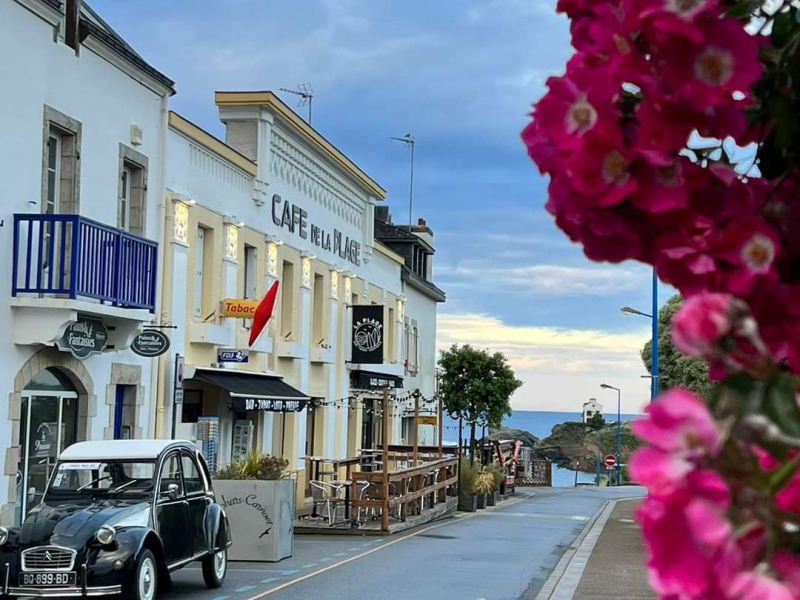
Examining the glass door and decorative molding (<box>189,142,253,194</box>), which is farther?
decorative molding (<box>189,142,253,194</box>)

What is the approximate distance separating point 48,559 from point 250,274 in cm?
1481

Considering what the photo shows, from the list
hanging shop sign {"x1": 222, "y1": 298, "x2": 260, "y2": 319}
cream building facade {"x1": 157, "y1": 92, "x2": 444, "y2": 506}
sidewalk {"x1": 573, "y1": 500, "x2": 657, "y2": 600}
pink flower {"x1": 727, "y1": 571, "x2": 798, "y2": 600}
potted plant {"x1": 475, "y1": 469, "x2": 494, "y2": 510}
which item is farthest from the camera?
potted plant {"x1": 475, "y1": 469, "x2": 494, "y2": 510}

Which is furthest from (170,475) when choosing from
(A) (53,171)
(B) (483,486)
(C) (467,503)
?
(B) (483,486)

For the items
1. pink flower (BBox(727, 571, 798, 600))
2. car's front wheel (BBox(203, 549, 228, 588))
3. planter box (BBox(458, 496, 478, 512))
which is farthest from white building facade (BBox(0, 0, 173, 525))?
pink flower (BBox(727, 571, 798, 600))

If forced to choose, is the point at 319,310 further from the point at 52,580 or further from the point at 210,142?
the point at 52,580

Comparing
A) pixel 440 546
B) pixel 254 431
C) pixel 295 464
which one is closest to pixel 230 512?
pixel 440 546

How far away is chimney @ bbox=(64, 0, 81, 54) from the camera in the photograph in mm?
18125

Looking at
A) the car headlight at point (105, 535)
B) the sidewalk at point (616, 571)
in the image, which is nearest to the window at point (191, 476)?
the car headlight at point (105, 535)

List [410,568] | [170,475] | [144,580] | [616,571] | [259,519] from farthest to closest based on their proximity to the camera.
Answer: [259,519] < [410,568] < [616,571] < [170,475] < [144,580]

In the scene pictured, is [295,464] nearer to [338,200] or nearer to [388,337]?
[338,200]

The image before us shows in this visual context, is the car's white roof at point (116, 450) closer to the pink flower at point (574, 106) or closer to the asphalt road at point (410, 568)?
the asphalt road at point (410, 568)

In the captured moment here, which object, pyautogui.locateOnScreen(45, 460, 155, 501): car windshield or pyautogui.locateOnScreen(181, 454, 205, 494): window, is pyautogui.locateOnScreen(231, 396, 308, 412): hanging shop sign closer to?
pyautogui.locateOnScreen(181, 454, 205, 494): window

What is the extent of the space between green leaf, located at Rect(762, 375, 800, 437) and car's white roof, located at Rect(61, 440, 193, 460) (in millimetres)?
13184

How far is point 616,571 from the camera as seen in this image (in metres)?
17.2
